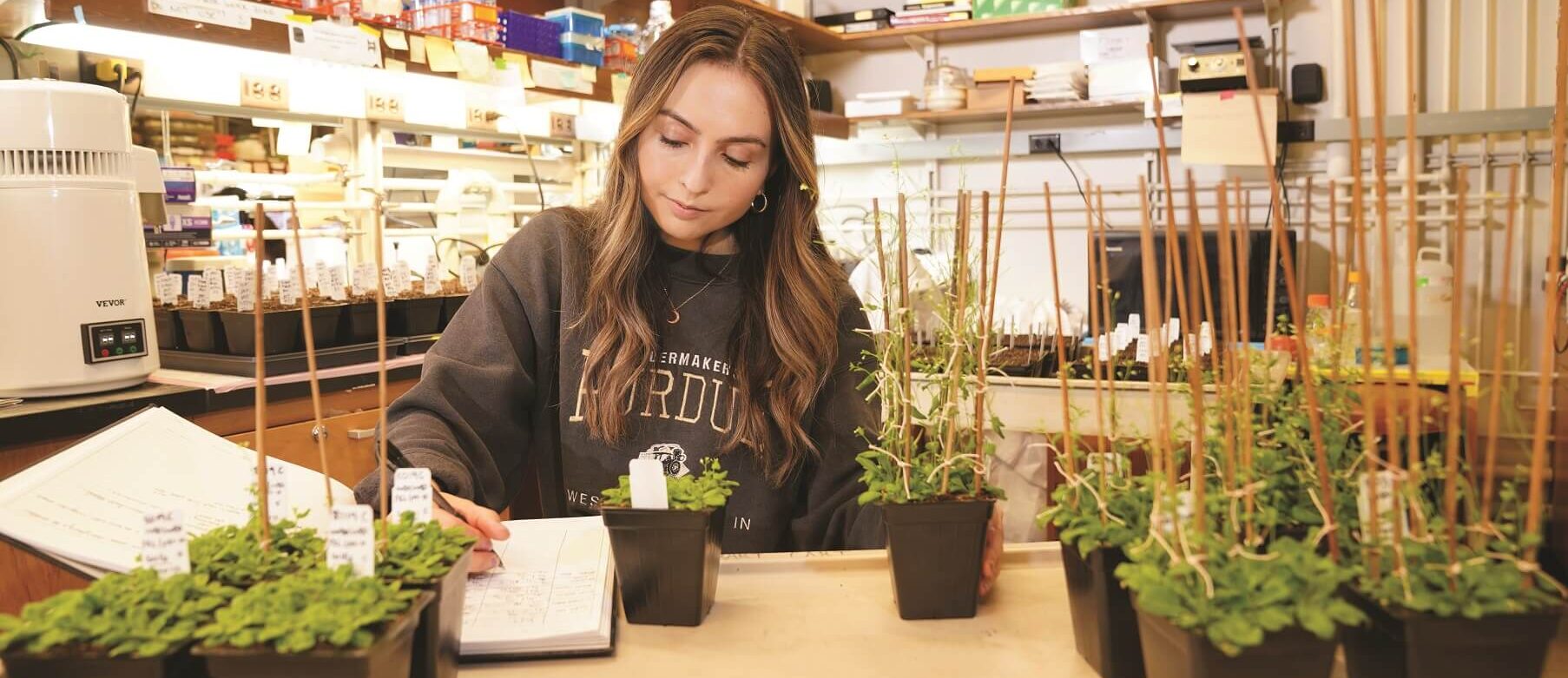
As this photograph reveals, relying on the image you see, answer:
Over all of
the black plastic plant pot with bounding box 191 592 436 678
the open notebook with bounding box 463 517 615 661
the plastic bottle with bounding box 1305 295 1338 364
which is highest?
the plastic bottle with bounding box 1305 295 1338 364

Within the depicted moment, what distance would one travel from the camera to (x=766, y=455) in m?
1.55

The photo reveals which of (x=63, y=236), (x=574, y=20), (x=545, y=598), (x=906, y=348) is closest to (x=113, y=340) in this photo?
A: (x=63, y=236)

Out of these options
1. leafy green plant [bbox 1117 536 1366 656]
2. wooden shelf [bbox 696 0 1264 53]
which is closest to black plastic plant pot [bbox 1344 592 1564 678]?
leafy green plant [bbox 1117 536 1366 656]

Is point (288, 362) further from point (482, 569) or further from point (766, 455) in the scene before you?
point (482, 569)

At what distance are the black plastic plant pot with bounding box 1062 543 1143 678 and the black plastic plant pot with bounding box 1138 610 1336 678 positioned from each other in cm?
13

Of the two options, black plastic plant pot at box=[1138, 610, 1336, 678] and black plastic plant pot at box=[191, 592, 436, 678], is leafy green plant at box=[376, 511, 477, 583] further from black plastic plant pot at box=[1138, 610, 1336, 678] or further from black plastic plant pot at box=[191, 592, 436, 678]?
black plastic plant pot at box=[1138, 610, 1336, 678]

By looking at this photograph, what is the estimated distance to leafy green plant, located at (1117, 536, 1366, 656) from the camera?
0.69m

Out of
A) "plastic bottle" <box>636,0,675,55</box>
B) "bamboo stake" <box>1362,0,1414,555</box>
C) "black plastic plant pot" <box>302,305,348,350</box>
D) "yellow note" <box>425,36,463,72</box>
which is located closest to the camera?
"bamboo stake" <box>1362,0,1414,555</box>

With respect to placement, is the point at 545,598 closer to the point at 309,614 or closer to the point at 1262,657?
the point at 309,614

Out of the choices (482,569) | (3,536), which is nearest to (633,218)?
(482,569)

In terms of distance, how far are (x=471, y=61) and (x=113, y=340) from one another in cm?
139

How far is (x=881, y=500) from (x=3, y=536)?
2.40 ft

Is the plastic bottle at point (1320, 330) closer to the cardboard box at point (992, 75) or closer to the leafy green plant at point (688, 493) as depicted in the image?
the leafy green plant at point (688, 493)

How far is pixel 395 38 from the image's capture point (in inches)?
114
